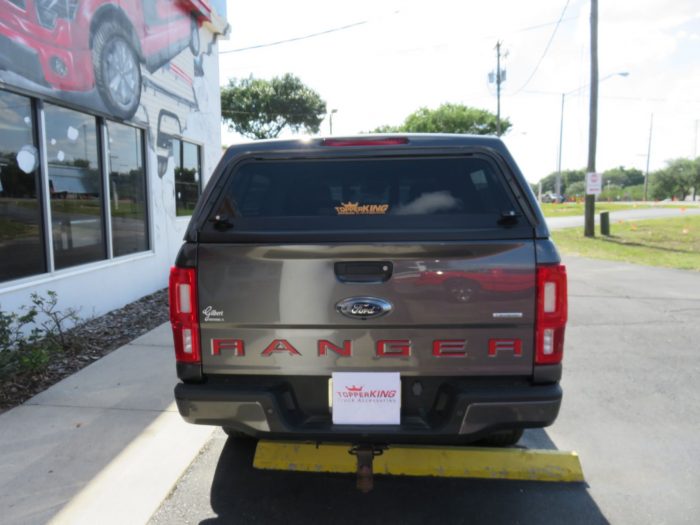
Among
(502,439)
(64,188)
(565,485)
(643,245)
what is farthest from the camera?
(643,245)

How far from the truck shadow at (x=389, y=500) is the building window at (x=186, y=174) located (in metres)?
7.59

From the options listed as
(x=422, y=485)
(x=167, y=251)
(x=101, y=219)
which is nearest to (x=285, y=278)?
(x=422, y=485)

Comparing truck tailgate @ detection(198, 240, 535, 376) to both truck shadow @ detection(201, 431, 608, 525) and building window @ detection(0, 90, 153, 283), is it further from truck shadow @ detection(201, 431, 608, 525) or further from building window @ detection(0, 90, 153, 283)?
building window @ detection(0, 90, 153, 283)

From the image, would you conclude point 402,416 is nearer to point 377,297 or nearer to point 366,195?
point 377,297

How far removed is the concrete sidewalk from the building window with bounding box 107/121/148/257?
3.30m

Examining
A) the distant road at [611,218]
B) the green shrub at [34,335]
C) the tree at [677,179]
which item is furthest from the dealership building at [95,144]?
the tree at [677,179]

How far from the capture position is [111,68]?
7.19 meters

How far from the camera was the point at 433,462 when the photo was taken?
300cm

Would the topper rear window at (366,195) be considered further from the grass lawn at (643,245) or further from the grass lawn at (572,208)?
the grass lawn at (572,208)

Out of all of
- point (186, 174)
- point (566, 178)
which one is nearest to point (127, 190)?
point (186, 174)

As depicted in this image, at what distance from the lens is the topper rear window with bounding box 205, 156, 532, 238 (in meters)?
2.59

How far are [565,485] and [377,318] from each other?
1.67 metres

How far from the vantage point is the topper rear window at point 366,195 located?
2.59m

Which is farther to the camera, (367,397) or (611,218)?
(611,218)
